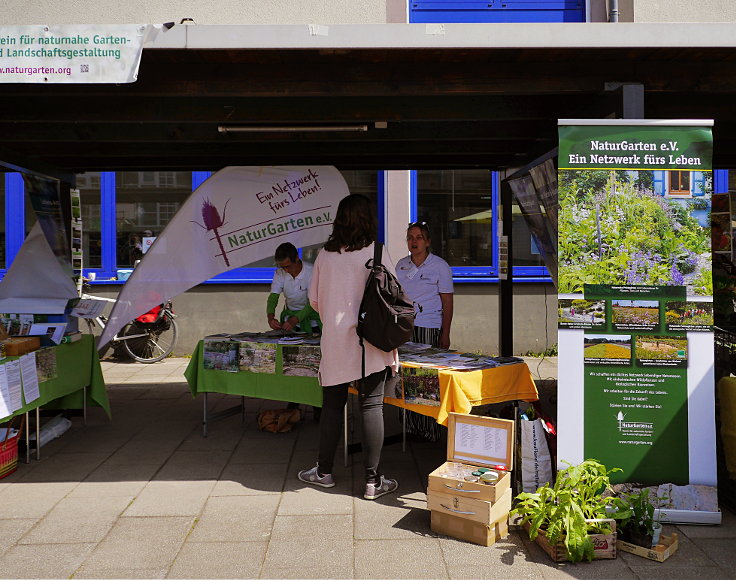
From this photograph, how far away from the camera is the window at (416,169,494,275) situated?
1023 centimetres

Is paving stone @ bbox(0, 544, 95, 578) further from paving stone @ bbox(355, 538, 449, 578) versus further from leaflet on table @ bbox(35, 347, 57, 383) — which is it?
leaflet on table @ bbox(35, 347, 57, 383)

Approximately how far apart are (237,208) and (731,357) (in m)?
4.32

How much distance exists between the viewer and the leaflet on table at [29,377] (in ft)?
16.7

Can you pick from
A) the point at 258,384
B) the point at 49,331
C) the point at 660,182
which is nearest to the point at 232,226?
the point at 258,384

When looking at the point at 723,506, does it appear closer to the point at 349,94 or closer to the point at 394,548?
the point at 394,548

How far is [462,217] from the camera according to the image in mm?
10297

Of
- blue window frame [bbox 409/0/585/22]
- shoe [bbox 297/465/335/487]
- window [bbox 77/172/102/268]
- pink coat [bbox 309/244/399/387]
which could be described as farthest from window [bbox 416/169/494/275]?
pink coat [bbox 309/244/399/387]

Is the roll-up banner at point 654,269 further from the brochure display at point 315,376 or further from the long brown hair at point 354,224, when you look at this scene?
the long brown hair at point 354,224

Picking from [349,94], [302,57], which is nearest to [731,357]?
[349,94]

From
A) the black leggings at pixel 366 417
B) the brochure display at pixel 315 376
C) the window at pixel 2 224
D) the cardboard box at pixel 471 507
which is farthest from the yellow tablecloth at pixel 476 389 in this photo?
the window at pixel 2 224

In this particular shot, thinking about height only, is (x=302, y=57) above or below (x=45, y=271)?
above

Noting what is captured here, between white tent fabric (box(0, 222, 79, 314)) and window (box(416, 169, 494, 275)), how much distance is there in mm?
5064

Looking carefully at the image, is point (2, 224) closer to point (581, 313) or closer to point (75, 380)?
point (75, 380)

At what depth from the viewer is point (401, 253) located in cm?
1001
